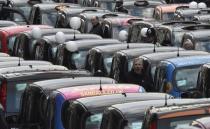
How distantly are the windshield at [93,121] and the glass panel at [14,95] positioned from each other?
8.89 ft

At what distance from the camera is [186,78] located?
1275 cm

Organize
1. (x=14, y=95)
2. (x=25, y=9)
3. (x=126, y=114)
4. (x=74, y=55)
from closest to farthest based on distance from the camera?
(x=126, y=114) < (x=14, y=95) < (x=74, y=55) < (x=25, y=9)

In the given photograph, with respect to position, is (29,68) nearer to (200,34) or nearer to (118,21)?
(200,34)

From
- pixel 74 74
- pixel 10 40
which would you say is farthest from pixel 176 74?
pixel 10 40

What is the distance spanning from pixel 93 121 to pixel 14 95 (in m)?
2.89

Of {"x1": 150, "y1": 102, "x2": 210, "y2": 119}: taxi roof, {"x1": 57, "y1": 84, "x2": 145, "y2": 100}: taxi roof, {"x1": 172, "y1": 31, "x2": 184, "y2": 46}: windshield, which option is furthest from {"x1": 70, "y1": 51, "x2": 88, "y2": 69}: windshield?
{"x1": 150, "y1": 102, "x2": 210, "y2": 119}: taxi roof

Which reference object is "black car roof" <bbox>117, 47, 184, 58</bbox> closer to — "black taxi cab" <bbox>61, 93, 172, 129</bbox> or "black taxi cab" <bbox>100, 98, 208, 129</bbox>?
"black taxi cab" <bbox>61, 93, 172, 129</bbox>

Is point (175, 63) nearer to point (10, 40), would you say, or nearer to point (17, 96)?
point (17, 96)

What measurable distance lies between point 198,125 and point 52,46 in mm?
9531

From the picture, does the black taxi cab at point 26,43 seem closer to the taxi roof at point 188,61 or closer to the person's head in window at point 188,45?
the person's head in window at point 188,45

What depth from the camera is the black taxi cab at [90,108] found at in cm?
972

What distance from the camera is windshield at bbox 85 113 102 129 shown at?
31.9ft

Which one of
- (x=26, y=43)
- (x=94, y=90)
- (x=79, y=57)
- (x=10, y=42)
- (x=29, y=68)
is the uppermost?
(x=94, y=90)

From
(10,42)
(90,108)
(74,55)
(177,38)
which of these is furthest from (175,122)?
(10,42)
